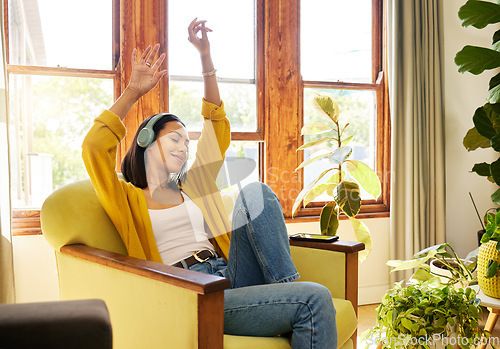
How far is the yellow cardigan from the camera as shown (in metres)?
1.59

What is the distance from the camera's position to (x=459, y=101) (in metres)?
3.06

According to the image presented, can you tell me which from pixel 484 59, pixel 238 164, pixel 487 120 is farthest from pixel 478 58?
pixel 238 164

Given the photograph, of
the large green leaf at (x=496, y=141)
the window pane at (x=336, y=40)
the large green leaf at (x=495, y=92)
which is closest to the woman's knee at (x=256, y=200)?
the large green leaf at (x=496, y=141)

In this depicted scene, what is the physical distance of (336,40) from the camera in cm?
308

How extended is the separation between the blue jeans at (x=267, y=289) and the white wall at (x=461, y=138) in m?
1.94

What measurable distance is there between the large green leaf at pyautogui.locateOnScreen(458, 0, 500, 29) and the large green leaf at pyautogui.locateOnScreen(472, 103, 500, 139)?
358 millimetres

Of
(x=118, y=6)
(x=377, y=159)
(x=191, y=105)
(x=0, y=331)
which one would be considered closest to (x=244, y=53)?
(x=191, y=105)

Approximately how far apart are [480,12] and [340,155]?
906 millimetres

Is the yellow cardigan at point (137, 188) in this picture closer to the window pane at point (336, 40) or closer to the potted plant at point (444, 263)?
the potted plant at point (444, 263)

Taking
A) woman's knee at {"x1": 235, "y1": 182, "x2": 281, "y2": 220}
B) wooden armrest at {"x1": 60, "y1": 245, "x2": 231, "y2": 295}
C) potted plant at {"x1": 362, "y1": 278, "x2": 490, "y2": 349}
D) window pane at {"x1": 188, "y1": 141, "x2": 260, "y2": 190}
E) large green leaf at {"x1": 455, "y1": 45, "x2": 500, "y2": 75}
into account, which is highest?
large green leaf at {"x1": 455, "y1": 45, "x2": 500, "y2": 75}

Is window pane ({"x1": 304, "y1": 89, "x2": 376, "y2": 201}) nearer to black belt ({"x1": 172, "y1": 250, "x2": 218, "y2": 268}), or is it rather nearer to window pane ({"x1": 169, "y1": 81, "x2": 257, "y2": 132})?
window pane ({"x1": 169, "y1": 81, "x2": 257, "y2": 132})

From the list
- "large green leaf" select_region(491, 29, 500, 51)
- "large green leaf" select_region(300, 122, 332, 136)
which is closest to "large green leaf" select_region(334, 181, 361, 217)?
"large green leaf" select_region(300, 122, 332, 136)

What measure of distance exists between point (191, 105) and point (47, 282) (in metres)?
1.17

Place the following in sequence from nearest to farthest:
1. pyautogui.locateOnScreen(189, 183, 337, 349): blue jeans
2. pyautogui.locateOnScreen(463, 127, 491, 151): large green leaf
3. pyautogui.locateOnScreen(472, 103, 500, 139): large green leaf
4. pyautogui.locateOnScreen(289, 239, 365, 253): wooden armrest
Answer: pyautogui.locateOnScreen(189, 183, 337, 349): blue jeans → pyautogui.locateOnScreen(289, 239, 365, 253): wooden armrest → pyautogui.locateOnScreen(472, 103, 500, 139): large green leaf → pyautogui.locateOnScreen(463, 127, 491, 151): large green leaf
